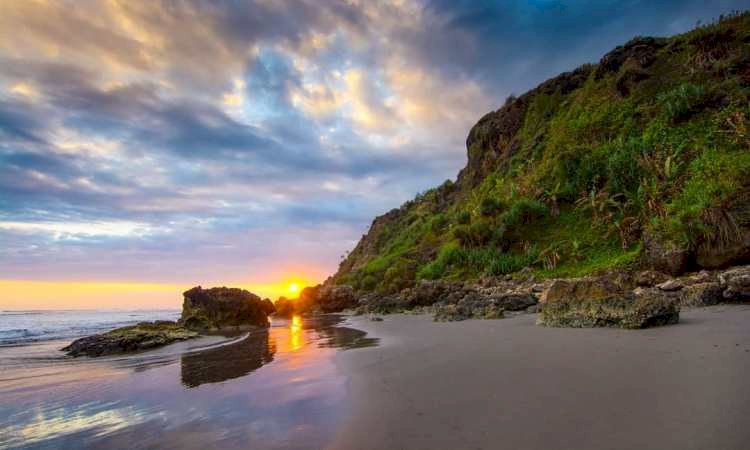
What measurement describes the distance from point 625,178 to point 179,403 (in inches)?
1011

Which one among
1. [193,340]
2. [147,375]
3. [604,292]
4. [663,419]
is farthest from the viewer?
[193,340]

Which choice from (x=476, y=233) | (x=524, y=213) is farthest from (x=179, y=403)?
(x=524, y=213)

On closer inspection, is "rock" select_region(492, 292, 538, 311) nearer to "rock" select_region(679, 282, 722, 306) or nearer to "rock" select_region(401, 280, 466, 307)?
"rock" select_region(679, 282, 722, 306)

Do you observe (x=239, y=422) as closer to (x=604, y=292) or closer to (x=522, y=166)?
(x=604, y=292)

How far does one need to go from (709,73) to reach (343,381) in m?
35.3

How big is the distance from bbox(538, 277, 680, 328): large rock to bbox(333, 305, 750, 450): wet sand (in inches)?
19.1

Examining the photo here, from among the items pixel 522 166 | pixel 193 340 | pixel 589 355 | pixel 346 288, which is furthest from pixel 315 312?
pixel 589 355

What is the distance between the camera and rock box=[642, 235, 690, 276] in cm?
1185

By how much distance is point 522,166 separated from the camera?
3591 centimetres

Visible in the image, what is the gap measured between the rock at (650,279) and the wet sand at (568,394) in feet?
21.5

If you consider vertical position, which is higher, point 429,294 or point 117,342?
point 429,294

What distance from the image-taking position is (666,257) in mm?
12273

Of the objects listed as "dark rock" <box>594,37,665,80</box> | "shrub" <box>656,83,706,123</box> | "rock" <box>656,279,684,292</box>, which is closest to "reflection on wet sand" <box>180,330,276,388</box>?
"rock" <box>656,279,684,292</box>

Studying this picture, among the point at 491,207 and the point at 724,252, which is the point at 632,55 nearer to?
the point at 491,207
